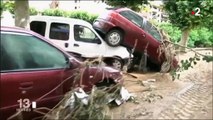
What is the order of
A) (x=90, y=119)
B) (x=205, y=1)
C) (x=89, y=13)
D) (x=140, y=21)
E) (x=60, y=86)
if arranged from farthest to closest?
(x=89, y=13)
(x=205, y=1)
(x=140, y=21)
(x=60, y=86)
(x=90, y=119)

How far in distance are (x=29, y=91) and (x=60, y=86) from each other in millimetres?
550

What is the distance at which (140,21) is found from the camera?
474 inches

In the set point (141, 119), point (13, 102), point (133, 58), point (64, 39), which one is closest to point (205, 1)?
point (133, 58)

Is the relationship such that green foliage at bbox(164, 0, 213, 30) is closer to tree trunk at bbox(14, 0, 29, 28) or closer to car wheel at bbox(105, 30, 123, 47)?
car wheel at bbox(105, 30, 123, 47)

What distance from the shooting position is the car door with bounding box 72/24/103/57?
1099 cm

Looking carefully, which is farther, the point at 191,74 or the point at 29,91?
the point at 191,74

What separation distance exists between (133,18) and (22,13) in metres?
3.87

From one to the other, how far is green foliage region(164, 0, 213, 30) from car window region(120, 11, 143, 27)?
6.35m

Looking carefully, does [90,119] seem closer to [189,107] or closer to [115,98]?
[115,98]

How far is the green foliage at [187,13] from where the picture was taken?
17.5 meters

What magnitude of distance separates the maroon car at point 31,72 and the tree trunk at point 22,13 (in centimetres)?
418

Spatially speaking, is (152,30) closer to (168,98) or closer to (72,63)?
(168,98)

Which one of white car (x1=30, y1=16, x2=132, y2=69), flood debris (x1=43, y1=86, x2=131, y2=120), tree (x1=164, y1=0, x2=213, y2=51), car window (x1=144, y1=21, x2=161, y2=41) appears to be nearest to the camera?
flood debris (x1=43, y1=86, x2=131, y2=120)

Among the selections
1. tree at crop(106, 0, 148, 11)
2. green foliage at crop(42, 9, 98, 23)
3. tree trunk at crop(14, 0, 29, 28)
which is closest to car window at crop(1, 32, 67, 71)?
tree trunk at crop(14, 0, 29, 28)
